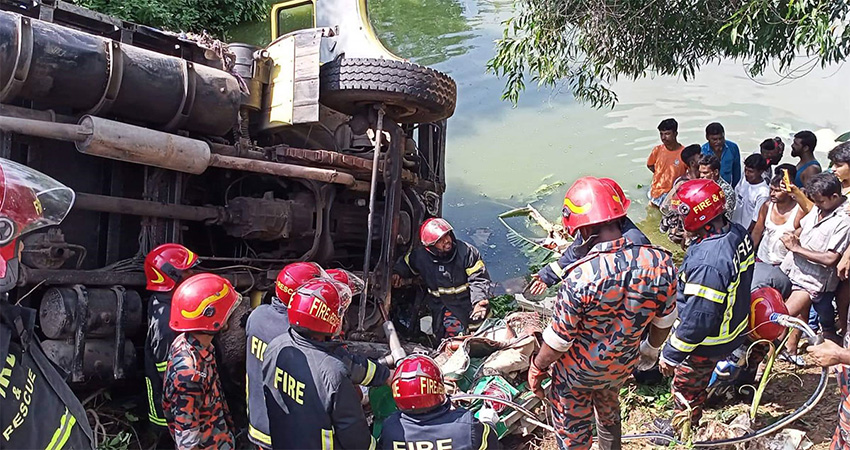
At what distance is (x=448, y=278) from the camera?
501 cm

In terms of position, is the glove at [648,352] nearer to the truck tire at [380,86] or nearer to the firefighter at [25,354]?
the truck tire at [380,86]

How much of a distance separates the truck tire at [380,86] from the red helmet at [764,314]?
243 centimetres

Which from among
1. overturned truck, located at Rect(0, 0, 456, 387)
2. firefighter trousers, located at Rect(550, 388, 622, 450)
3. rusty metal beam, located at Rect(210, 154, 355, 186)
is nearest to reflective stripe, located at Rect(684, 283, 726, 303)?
firefighter trousers, located at Rect(550, 388, 622, 450)

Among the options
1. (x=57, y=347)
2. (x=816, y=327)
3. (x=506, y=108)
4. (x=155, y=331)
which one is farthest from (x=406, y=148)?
(x=506, y=108)

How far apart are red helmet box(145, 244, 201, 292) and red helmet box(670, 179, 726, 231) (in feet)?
8.89

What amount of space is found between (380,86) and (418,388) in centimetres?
240

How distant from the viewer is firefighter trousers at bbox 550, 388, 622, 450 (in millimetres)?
3428

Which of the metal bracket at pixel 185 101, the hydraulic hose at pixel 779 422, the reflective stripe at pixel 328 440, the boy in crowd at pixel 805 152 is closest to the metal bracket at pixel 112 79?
the metal bracket at pixel 185 101

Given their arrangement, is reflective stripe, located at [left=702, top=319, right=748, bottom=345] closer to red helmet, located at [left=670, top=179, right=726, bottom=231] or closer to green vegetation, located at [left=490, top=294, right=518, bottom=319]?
red helmet, located at [left=670, top=179, right=726, bottom=231]

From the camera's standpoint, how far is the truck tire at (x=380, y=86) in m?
4.46

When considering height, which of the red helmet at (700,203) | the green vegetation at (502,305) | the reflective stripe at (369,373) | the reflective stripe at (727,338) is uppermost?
the red helmet at (700,203)

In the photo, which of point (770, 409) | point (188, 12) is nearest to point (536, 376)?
point (770, 409)

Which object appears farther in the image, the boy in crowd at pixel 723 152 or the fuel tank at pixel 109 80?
the boy in crowd at pixel 723 152

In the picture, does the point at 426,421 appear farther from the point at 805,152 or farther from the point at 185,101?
the point at 805,152
